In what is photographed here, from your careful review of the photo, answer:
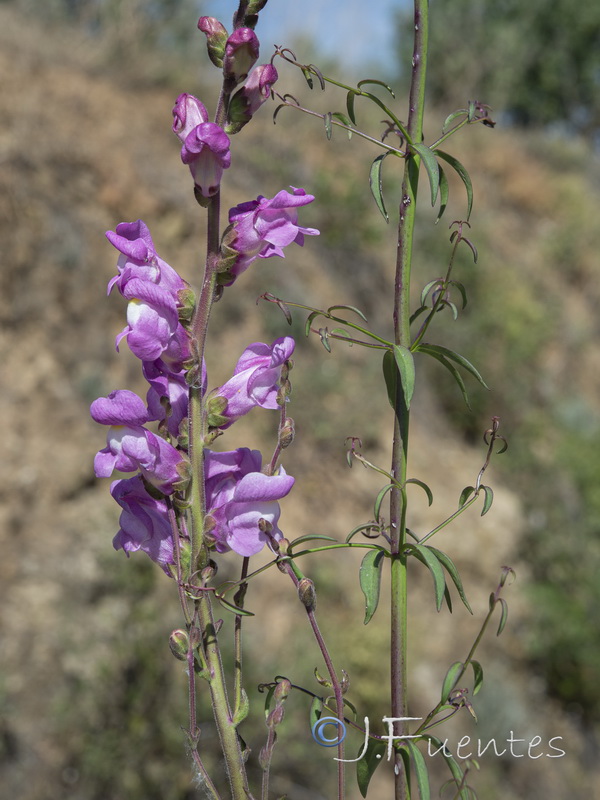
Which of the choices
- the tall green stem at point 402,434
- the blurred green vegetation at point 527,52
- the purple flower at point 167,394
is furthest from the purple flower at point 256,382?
the blurred green vegetation at point 527,52

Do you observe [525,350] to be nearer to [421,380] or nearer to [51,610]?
[421,380]

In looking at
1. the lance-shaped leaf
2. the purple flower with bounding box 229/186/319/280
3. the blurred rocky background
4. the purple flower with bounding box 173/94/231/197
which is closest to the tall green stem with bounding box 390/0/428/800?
the lance-shaped leaf

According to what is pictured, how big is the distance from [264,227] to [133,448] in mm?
317

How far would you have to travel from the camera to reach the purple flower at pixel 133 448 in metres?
0.97

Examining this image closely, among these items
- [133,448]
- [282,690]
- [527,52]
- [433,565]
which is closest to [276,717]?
[282,690]

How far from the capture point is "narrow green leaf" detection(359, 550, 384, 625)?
38.4 inches

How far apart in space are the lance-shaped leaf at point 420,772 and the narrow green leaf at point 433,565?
0.61 feet

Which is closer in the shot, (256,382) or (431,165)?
(431,165)

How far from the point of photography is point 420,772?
96 cm

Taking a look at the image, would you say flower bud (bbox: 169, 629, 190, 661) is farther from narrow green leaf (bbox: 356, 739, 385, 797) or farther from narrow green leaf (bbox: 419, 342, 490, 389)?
narrow green leaf (bbox: 419, 342, 490, 389)

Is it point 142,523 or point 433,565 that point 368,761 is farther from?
point 142,523

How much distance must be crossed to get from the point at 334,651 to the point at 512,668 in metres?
2.00

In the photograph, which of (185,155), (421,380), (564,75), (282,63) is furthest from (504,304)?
(564,75)

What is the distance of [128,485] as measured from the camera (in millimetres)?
1048
